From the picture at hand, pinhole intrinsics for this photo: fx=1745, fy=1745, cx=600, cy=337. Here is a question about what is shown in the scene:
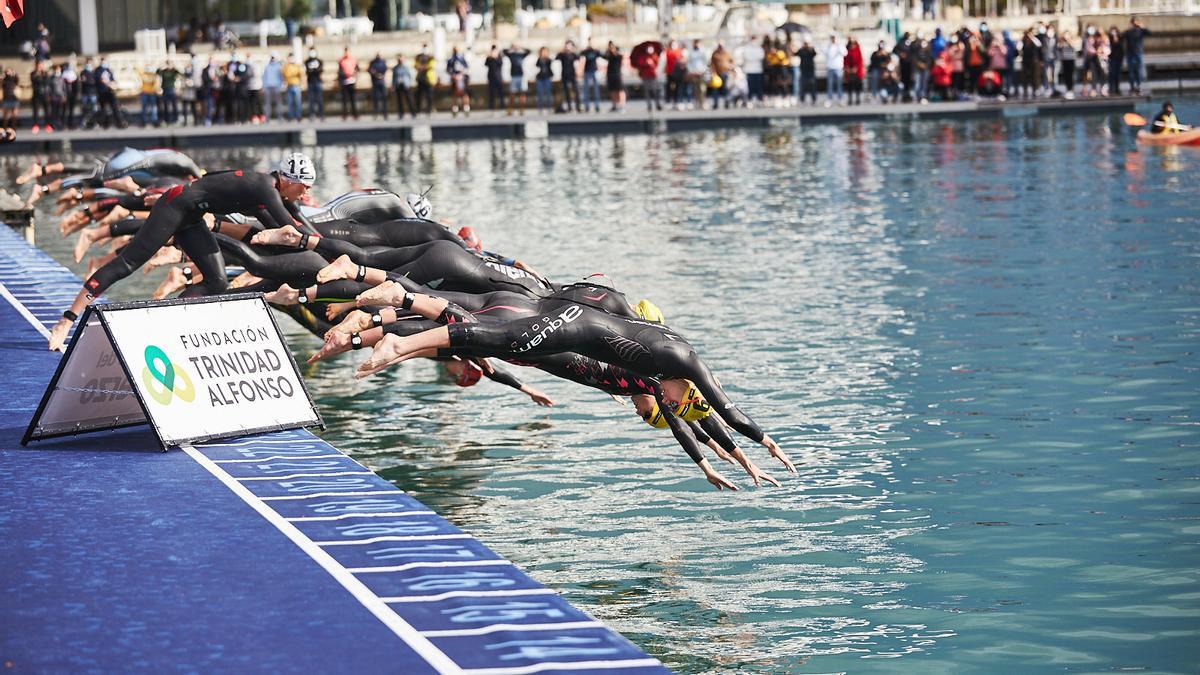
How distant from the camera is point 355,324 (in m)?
10.8

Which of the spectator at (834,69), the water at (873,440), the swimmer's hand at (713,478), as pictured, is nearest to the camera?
the water at (873,440)

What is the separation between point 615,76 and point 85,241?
28.8m

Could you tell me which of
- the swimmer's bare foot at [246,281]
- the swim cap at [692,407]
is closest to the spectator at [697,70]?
the swimmer's bare foot at [246,281]

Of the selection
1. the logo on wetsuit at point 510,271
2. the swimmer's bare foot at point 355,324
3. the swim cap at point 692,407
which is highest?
the logo on wetsuit at point 510,271

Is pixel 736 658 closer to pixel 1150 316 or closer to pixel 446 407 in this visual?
pixel 446 407

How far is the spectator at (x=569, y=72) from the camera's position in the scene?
4372 cm

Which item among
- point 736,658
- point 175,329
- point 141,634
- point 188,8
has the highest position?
point 188,8

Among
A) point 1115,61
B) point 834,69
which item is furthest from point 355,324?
point 1115,61

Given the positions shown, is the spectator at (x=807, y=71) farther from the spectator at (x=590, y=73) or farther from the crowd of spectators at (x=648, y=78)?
the spectator at (x=590, y=73)

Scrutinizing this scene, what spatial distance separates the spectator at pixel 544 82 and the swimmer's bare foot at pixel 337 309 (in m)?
32.1

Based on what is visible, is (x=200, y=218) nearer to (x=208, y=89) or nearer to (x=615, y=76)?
(x=615, y=76)

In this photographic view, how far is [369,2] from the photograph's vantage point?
80.5 meters

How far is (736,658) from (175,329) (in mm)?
4143

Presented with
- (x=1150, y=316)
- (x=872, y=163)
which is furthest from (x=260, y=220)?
(x=872, y=163)
